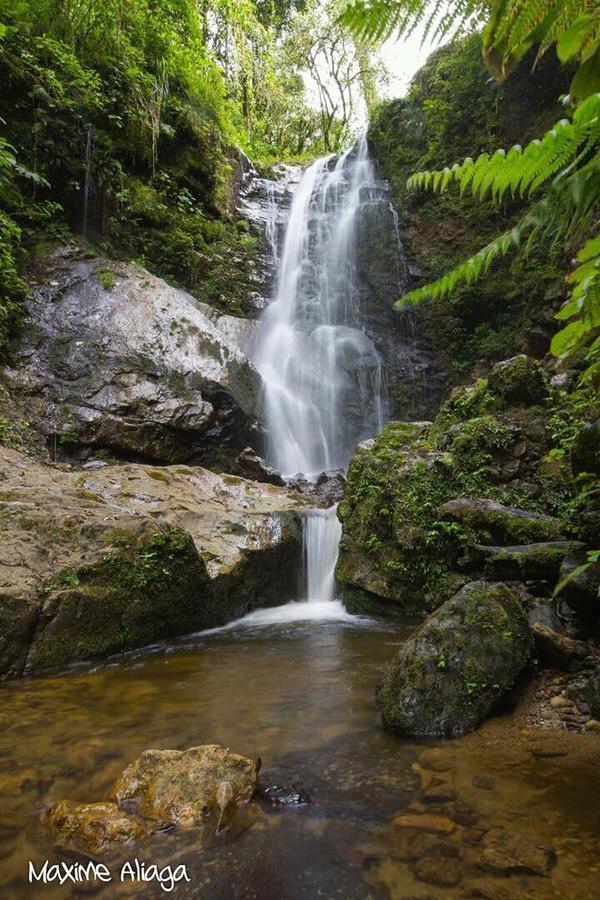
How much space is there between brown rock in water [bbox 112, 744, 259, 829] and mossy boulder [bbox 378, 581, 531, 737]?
3.13 ft

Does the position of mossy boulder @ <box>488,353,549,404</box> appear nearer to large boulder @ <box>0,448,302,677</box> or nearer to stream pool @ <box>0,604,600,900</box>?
large boulder @ <box>0,448,302,677</box>

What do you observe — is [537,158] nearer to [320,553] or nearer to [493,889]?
[493,889]

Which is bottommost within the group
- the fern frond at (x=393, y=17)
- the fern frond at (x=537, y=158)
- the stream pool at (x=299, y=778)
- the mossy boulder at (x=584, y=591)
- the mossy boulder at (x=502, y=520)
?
the stream pool at (x=299, y=778)

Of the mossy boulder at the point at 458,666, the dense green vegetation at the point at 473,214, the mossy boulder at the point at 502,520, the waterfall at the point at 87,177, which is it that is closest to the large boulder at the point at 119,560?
the mossy boulder at the point at 502,520

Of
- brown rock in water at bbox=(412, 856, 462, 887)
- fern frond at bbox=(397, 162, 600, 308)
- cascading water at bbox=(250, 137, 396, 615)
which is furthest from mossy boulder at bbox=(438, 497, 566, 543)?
fern frond at bbox=(397, 162, 600, 308)

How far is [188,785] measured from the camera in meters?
2.20

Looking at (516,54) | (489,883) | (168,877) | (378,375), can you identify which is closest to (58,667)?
(168,877)

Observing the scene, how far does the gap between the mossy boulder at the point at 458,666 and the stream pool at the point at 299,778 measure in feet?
0.42

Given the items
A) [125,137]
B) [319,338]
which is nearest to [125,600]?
[319,338]

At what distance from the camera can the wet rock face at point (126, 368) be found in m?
8.40

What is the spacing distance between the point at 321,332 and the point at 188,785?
12.1 m

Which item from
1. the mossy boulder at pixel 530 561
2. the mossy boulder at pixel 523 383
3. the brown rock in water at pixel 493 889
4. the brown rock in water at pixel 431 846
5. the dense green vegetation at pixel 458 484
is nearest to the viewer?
the brown rock in water at pixel 493 889

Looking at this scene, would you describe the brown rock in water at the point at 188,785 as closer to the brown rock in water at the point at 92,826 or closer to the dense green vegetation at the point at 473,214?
the brown rock in water at the point at 92,826

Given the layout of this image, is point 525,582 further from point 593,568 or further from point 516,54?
point 516,54
